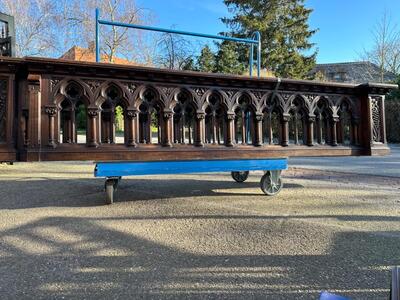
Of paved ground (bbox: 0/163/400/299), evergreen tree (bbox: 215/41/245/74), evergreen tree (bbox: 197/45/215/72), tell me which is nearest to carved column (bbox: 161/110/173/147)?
paved ground (bbox: 0/163/400/299)

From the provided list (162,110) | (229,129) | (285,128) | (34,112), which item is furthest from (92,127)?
(285,128)

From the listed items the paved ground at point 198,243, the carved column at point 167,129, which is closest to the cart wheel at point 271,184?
the paved ground at point 198,243

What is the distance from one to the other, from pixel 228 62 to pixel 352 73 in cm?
3494

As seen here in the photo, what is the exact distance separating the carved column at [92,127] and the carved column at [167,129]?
0.87 metres

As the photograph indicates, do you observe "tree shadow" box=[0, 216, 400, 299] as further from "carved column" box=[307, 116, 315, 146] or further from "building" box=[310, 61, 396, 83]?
"building" box=[310, 61, 396, 83]

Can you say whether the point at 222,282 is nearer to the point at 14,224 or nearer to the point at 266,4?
the point at 14,224

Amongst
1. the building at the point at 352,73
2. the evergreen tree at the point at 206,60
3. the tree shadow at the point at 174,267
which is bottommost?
the tree shadow at the point at 174,267

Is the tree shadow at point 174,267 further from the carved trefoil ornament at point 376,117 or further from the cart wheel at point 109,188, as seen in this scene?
the carved trefoil ornament at point 376,117

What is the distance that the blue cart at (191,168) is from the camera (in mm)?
4906

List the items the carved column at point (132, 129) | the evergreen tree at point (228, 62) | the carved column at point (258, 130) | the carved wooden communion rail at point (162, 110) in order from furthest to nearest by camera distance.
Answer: the evergreen tree at point (228, 62), the carved column at point (258, 130), the carved column at point (132, 129), the carved wooden communion rail at point (162, 110)

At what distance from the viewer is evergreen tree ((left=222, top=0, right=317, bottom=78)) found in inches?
1272

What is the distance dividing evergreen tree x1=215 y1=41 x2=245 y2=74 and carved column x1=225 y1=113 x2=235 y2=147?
1674 centimetres

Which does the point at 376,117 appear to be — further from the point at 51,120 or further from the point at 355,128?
the point at 51,120

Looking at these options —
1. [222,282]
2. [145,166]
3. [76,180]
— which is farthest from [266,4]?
[222,282]
